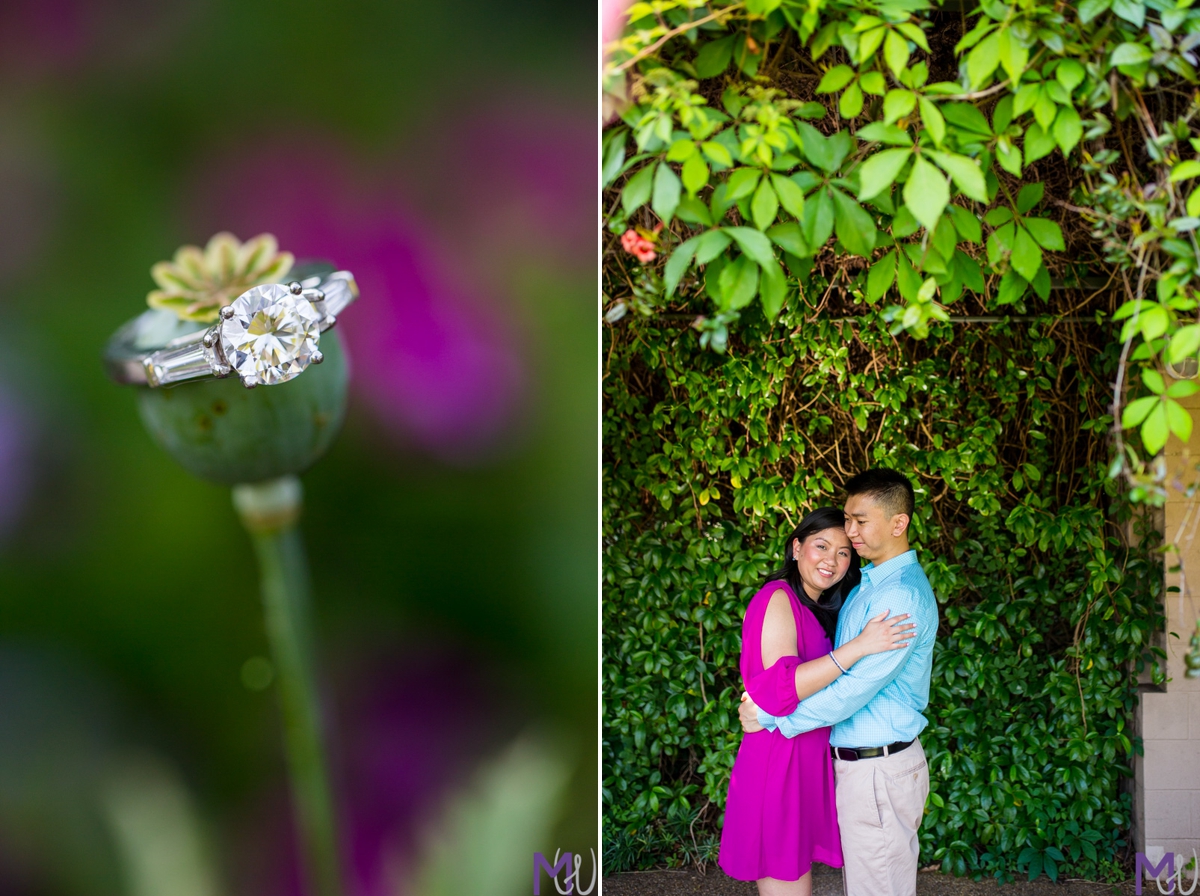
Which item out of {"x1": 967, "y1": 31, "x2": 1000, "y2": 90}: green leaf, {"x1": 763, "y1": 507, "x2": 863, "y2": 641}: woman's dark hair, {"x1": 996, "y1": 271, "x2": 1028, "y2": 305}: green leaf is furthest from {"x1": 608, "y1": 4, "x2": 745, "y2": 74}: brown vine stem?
{"x1": 763, "y1": 507, "x2": 863, "y2": 641}: woman's dark hair

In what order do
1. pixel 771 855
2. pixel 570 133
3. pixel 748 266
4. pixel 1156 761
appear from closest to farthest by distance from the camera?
1. pixel 748 266
2. pixel 570 133
3. pixel 771 855
4. pixel 1156 761

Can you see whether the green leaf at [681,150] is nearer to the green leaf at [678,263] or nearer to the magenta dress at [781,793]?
the green leaf at [678,263]

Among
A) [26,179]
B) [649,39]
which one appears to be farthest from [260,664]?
[649,39]

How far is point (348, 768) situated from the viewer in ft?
5.69

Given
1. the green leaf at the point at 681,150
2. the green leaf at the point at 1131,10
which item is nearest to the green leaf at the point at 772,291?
the green leaf at the point at 681,150

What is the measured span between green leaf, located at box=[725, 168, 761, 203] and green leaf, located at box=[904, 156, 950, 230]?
25cm

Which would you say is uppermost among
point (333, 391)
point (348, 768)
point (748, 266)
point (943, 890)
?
point (748, 266)

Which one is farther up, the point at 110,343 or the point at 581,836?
the point at 110,343

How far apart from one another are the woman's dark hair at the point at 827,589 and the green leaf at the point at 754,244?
1184 millimetres

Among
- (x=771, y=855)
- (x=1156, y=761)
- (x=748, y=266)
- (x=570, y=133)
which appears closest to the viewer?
(x=748, y=266)

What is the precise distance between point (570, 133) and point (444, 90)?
0.24m

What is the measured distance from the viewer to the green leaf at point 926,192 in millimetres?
1522

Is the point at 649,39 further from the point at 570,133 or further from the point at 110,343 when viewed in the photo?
the point at 110,343

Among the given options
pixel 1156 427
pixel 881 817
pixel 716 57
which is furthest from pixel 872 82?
pixel 881 817
